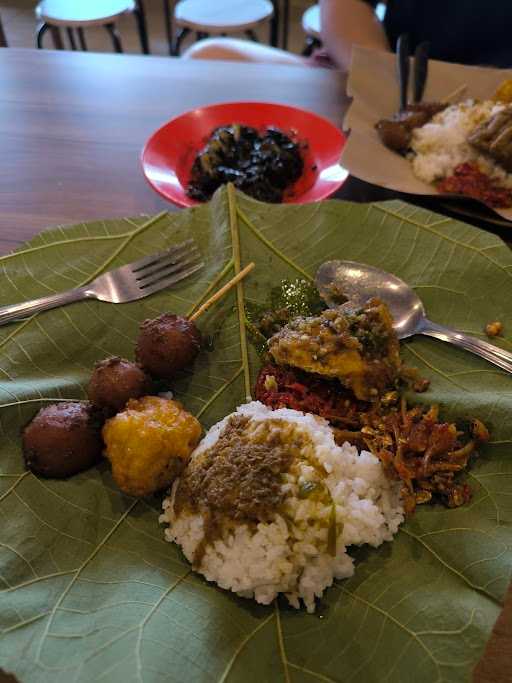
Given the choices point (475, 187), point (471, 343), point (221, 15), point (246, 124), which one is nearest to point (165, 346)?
point (471, 343)

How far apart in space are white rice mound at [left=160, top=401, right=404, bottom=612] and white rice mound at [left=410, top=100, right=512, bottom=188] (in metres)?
2.17

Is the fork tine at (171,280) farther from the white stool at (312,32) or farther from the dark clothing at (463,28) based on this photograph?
the white stool at (312,32)

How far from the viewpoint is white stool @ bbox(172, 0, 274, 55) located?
6.79m

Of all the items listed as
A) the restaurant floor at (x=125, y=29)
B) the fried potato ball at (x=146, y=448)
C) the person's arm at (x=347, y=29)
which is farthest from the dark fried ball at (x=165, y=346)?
the restaurant floor at (x=125, y=29)

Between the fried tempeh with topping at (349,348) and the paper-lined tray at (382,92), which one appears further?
the paper-lined tray at (382,92)

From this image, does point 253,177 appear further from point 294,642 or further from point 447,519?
point 294,642

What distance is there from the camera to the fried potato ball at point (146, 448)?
186cm

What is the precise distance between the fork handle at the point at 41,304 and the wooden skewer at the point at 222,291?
0.50 metres

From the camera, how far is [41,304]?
240 cm

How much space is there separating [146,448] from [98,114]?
324 cm

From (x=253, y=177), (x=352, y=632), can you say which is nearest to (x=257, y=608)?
(x=352, y=632)

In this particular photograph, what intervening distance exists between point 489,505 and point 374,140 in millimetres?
2579

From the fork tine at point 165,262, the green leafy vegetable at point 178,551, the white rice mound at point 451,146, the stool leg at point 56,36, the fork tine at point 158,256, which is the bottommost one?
the stool leg at point 56,36

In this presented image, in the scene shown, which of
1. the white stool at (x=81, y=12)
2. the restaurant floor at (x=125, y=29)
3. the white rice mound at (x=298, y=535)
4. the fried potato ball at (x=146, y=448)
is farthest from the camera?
the restaurant floor at (x=125, y=29)
